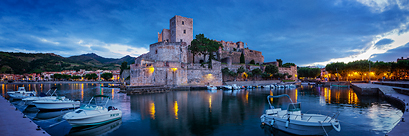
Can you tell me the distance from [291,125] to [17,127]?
11.5m

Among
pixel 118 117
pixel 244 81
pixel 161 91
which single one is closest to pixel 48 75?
pixel 161 91

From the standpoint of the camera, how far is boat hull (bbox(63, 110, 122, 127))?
9459mm

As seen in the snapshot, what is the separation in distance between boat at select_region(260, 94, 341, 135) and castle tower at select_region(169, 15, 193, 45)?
3593cm

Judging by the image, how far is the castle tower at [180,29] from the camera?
43.2m

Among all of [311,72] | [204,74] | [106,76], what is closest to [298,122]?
[204,74]

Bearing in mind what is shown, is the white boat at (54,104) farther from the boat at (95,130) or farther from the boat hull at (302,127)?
the boat hull at (302,127)

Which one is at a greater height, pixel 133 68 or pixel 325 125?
pixel 133 68

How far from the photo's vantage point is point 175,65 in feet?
116

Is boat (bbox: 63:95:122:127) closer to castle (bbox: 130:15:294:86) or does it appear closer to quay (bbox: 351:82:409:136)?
quay (bbox: 351:82:409:136)

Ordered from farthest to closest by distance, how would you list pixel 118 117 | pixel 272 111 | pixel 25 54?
pixel 25 54, pixel 118 117, pixel 272 111

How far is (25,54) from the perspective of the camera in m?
125

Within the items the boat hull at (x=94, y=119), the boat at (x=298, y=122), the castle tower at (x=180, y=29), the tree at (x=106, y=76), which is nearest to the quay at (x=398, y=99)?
the boat at (x=298, y=122)

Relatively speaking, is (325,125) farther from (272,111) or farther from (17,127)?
(17,127)

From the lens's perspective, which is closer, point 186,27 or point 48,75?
point 186,27
